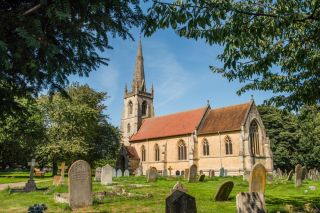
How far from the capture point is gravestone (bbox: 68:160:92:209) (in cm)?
1012

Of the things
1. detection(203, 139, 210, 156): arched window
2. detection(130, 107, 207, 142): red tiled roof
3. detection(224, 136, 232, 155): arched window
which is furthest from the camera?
detection(130, 107, 207, 142): red tiled roof

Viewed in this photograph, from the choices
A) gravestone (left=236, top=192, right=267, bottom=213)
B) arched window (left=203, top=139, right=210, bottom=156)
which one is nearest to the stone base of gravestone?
gravestone (left=236, top=192, right=267, bottom=213)

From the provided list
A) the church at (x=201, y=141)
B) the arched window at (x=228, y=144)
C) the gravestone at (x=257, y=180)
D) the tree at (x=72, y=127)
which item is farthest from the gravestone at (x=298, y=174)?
the tree at (x=72, y=127)

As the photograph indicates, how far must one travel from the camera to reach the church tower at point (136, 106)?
52000 mm

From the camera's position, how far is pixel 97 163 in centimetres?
4456

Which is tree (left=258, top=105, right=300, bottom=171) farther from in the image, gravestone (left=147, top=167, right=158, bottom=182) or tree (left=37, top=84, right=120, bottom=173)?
gravestone (left=147, top=167, right=158, bottom=182)

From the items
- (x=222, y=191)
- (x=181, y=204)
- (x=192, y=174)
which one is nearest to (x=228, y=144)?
(x=192, y=174)

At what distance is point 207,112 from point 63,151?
62.2 feet

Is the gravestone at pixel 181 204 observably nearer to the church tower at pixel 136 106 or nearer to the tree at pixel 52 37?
the tree at pixel 52 37

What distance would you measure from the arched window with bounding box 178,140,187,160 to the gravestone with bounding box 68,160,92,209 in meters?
30.5

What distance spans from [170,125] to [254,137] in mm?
12083

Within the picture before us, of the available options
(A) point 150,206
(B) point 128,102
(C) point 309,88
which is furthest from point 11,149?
(C) point 309,88

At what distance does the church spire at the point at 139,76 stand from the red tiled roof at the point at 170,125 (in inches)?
260

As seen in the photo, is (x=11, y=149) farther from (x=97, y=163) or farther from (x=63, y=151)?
(x=97, y=163)
